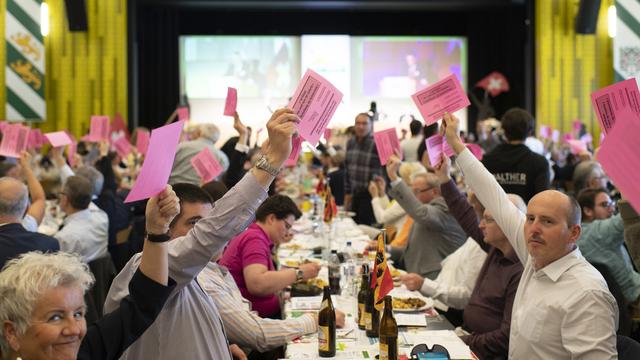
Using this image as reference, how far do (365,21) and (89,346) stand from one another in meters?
14.3

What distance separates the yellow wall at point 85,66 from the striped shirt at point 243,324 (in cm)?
1130

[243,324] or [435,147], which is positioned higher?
[435,147]

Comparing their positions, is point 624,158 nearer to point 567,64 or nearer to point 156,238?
point 156,238

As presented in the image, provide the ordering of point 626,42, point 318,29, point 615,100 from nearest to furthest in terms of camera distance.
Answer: point 615,100, point 626,42, point 318,29

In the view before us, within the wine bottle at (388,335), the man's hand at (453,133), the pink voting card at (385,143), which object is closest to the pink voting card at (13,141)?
the pink voting card at (385,143)

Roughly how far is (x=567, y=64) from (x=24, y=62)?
9.49m

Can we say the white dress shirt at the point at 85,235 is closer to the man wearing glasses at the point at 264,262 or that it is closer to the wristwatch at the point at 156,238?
the man wearing glasses at the point at 264,262

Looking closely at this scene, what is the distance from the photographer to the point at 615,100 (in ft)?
8.84

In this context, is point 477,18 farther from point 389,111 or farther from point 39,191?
point 39,191

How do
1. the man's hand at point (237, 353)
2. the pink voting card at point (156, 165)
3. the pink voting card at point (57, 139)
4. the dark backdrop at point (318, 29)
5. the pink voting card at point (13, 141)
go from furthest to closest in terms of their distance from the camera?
1. the dark backdrop at point (318, 29)
2. the pink voting card at point (57, 139)
3. the pink voting card at point (13, 141)
4. the man's hand at point (237, 353)
5. the pink voting card at point (156, 165)

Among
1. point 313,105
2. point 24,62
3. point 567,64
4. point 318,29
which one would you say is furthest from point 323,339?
point 318,29

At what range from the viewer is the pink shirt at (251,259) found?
370 centimetres

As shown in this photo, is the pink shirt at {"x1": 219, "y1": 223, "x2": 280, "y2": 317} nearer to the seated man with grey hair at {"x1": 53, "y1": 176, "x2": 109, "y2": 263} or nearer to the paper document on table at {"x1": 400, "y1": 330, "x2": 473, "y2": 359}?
the paper document on table at {"x1": 400, "y1": 330, "x2": 473, "y2": 359}

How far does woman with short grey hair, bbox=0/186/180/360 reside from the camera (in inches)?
65.7
